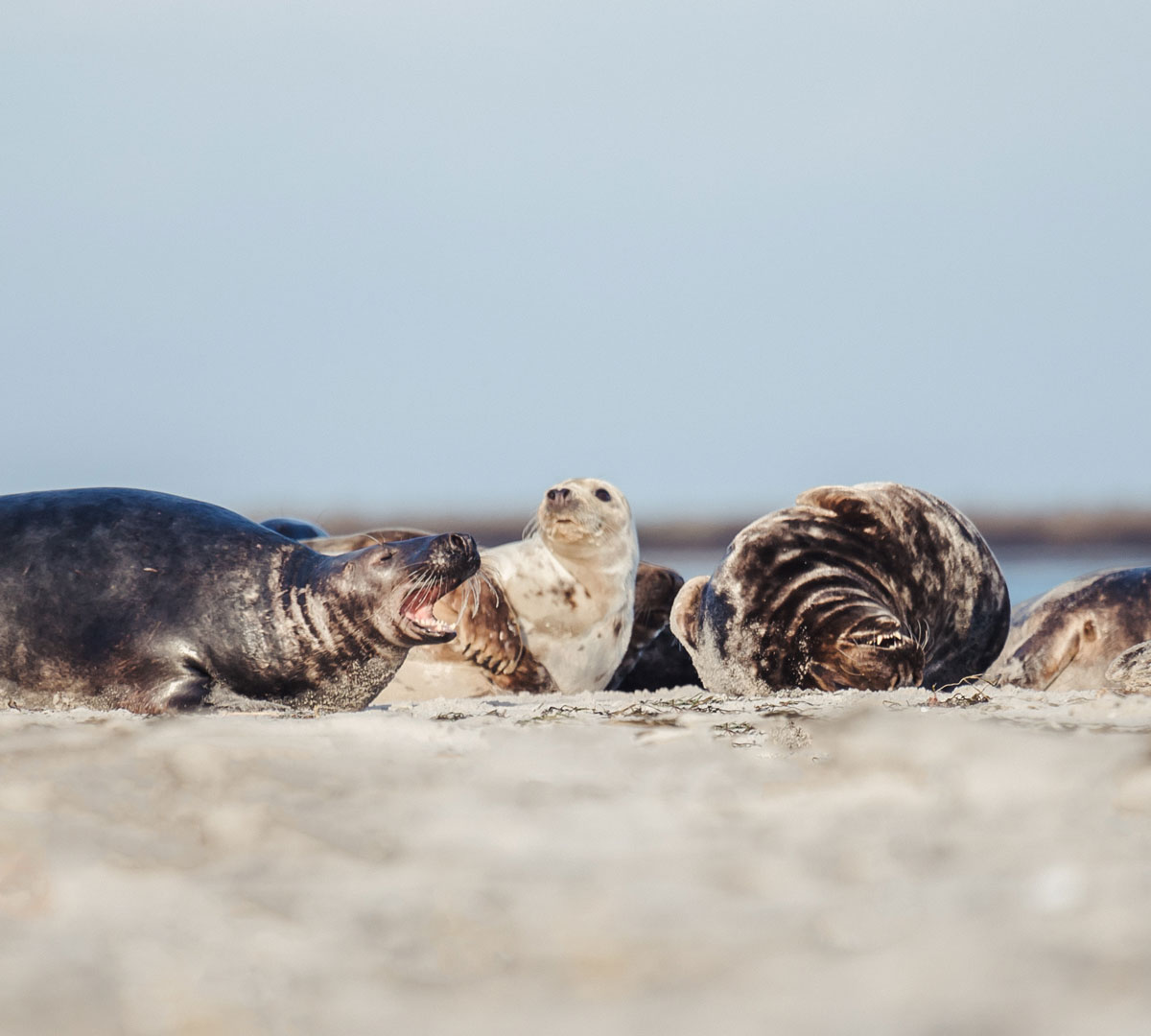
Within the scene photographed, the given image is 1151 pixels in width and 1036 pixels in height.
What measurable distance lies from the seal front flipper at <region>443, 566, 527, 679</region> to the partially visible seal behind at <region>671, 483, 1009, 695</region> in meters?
0.76

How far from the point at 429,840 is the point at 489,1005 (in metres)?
0.51

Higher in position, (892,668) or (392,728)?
(392,728)

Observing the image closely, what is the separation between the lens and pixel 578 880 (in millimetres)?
1550

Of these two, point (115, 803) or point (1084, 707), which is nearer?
point (115, 803)

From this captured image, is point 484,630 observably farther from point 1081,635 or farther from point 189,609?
point 1081,635

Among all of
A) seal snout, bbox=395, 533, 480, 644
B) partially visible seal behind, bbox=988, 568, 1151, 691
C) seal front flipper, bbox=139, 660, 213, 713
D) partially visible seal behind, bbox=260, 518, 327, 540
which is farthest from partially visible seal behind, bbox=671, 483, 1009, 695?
partially visible seal behind, bbox=260, 518, 327, 540

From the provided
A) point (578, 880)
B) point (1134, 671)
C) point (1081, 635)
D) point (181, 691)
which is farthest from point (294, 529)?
point (578, 880)

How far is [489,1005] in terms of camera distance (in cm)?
122

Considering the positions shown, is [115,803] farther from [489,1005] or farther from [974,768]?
[974,768]

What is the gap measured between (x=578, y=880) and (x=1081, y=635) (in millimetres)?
4272

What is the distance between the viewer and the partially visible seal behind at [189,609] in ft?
12.1

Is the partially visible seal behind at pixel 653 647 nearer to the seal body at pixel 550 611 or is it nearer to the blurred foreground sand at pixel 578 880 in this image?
the seal body at pixel 550 611

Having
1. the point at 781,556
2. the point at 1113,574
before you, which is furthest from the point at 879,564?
the point at 1113,574

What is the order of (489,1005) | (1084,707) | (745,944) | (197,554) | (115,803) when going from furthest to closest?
1. (197,554)
2. (1084,707)
3. (115,803)
4. (745,944)
5. (489,1005)
